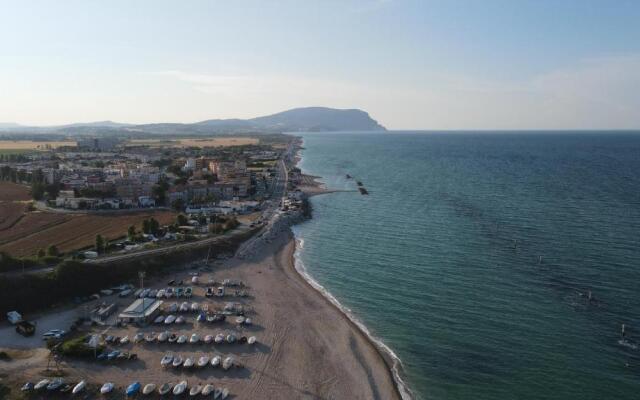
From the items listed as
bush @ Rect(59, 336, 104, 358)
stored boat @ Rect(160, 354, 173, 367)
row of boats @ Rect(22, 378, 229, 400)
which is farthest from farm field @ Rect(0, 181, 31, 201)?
stored boat @ Rect(160, 354, 173, 367)

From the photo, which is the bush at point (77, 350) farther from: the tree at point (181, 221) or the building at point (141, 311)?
the tree at point (181, 221)

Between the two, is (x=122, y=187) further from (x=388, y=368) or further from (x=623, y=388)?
(x=623, y=388)

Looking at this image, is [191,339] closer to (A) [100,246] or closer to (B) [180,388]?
(B) [180,388]

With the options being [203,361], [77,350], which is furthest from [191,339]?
[77,350]

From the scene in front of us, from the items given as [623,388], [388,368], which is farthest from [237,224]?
[623,388]

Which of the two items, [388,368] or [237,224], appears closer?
[388,368]
